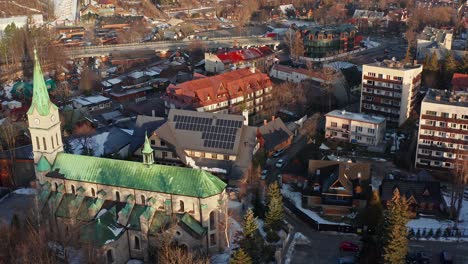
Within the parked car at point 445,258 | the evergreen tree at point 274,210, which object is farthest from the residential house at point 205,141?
the parked car at point 445,258

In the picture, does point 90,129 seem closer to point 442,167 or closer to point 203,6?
point 442,167

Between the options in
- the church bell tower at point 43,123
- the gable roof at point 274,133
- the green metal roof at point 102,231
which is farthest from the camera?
the gable roof at point 274,133

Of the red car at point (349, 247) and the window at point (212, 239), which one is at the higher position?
the window at point (212, 239)

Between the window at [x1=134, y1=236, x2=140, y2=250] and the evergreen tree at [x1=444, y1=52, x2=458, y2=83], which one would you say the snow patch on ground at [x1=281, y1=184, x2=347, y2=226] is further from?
the evergreen tree at [x1=444, y1=52, x2=458, y2=83]

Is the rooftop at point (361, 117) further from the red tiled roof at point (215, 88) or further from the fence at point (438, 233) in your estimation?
the fence at point (438, 233)

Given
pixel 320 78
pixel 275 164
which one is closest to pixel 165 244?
pixel 275 164

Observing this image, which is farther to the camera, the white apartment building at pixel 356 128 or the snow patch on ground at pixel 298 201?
the white apartment building at pixel 356 128
